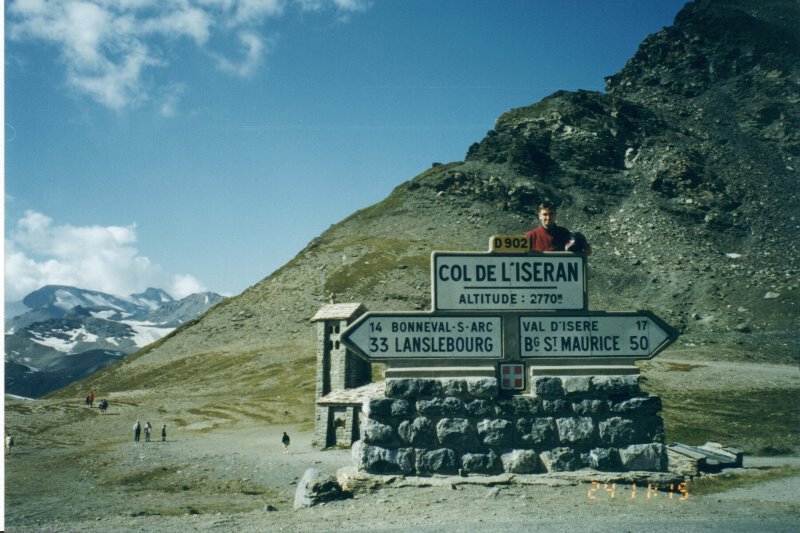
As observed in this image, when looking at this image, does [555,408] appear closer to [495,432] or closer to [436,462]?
[495,432]

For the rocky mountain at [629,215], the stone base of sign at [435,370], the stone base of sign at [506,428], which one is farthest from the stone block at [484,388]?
the rocky mountain at [629,215]

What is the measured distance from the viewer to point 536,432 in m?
7.90

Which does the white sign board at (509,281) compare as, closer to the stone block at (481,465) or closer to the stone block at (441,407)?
the stone block at (441,407)

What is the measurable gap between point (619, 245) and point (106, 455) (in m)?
88.5

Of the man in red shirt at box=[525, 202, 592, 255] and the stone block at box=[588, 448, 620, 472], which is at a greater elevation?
the man in red shirt at box=[525, 202, 592, 255]

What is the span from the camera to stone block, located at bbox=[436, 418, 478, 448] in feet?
25.7

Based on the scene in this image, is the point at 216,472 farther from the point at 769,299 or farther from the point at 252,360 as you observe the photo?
the point at 769,299

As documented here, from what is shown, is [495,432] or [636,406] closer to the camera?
[495,432]

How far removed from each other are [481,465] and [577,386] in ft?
6.02

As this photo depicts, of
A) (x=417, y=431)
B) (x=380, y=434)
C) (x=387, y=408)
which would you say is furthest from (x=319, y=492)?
(x=417, y=431)

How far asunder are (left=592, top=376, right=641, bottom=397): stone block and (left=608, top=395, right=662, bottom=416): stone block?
4.0 inches

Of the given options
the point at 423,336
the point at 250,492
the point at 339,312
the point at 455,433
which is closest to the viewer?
the point at 455,433

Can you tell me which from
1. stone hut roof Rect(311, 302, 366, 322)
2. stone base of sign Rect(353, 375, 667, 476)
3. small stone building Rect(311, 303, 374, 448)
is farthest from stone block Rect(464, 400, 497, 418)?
stone hut roof Rect(311, 302, 366, 322)

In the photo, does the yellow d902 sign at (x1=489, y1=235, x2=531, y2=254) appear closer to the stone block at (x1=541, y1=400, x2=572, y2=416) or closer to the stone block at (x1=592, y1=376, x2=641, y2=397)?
the stone block at (x1=592, y1=376, x2=641, y2=397)
